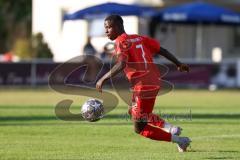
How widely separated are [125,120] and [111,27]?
650 cm

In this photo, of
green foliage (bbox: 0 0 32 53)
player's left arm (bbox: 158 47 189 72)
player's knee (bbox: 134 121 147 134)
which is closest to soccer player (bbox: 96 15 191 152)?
player's knee (bbox: 134 121 147 134)

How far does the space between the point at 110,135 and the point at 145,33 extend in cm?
2619

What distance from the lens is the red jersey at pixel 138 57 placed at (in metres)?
11.1

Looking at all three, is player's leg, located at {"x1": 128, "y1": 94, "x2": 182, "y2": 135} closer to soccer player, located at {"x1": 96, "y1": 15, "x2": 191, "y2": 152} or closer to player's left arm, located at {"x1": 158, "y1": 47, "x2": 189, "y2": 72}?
soccer player, located at {"x1": 96, "y1": 15, "x2": 191, "y2": 152}

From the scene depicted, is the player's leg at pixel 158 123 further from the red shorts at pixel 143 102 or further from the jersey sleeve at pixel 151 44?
the jersey sleeve at pixel 151 44

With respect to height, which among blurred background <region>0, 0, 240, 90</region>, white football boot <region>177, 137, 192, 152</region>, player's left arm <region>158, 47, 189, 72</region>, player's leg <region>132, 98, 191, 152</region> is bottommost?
blurred background <region>0, 0, 240, 90</region>

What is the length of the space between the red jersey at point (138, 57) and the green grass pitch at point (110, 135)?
3.29ft

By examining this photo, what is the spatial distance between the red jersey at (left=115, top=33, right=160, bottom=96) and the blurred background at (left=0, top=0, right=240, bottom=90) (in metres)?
20.7

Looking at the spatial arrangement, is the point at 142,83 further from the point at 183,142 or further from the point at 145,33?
the point at 145,33

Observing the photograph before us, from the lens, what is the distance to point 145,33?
4012 centimetres

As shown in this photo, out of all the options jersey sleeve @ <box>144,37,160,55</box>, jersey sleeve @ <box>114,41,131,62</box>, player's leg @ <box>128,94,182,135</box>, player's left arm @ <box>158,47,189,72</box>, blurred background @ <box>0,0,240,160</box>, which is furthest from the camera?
blurred background @ <box>0,0,240,160</box>

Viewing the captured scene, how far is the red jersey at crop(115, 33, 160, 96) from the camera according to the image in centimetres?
1112

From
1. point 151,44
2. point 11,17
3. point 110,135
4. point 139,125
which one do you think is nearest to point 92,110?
point 139,125

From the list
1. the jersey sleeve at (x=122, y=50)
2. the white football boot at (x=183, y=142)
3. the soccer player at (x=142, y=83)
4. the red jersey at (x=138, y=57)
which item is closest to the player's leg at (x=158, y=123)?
the soccer player at (x=142, y=83)
